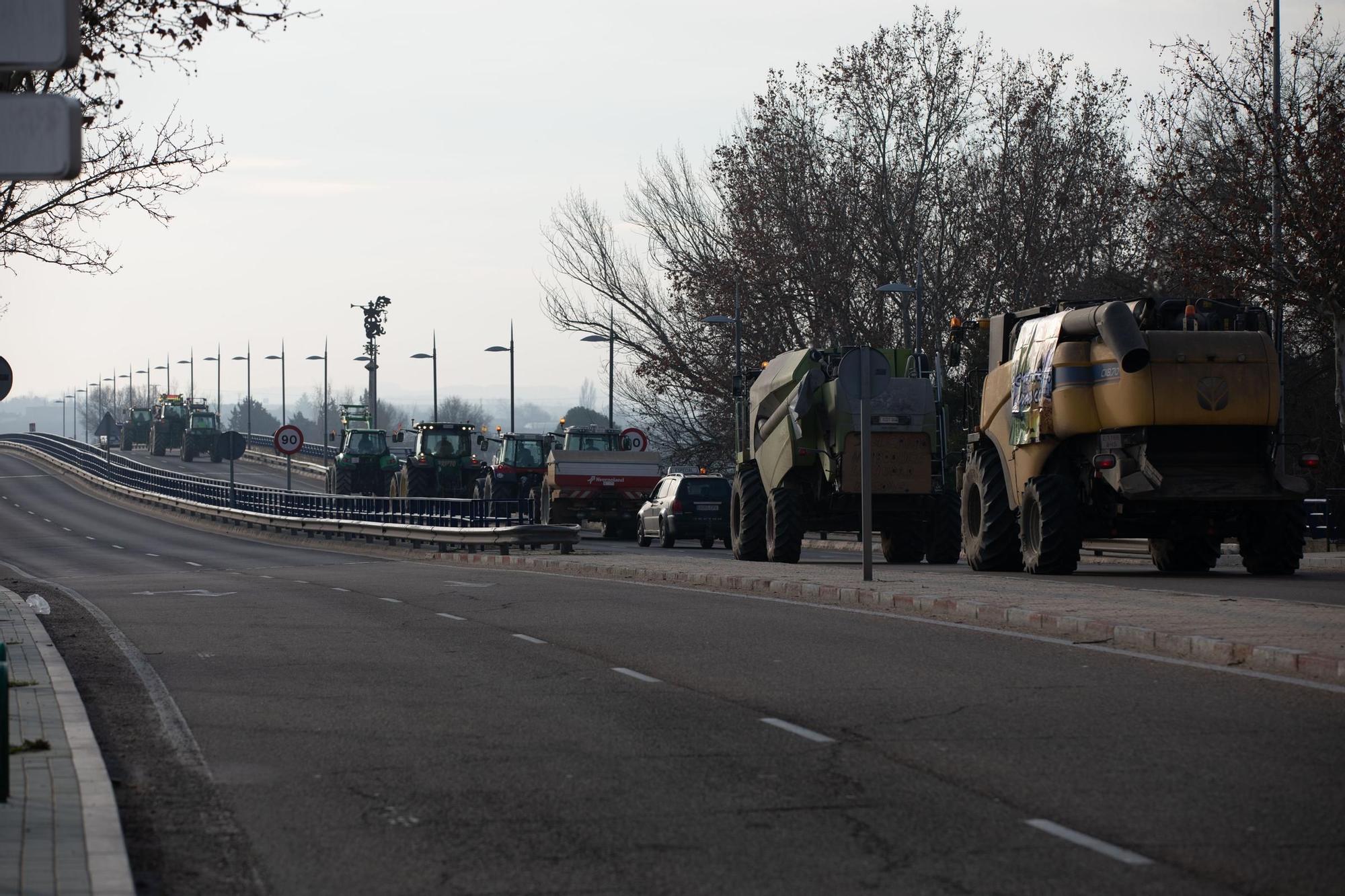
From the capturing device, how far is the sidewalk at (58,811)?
6.32 meters

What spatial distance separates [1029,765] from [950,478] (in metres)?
22.6

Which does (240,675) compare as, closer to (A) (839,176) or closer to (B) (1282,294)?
(B) (1282,294)

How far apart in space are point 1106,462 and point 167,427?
88975 millimetres

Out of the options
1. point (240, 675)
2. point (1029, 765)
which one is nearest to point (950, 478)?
point (240, 675)

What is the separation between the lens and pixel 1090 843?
269 inches

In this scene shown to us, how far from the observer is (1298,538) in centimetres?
2127

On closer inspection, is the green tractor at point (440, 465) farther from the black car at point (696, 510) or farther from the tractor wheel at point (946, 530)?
the tractor wheel at point (946, 530)

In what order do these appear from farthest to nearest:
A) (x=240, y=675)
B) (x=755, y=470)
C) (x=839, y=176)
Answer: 1. (x=839, y=176)
2. (x=755, y=470)
3. (x=240, y=675)

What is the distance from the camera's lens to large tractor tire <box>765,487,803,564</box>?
2670 cm

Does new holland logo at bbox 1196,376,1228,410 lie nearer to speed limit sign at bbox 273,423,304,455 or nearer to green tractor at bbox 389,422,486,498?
green tractor at bbox 389,422,486,498

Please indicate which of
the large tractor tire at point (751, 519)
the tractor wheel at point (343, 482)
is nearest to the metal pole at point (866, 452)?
the large tractor tire at point (751, 519)

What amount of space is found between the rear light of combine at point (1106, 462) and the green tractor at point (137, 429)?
96.4m

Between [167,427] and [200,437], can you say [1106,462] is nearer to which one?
[200,437]

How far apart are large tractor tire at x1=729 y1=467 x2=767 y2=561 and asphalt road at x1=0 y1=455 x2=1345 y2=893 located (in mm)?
11520
